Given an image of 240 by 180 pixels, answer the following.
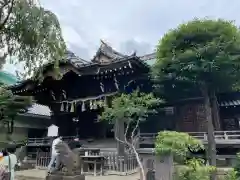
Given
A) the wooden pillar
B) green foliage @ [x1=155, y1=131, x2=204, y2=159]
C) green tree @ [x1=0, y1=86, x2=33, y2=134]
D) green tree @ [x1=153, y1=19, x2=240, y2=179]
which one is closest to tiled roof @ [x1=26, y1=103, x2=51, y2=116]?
the wooden pillar

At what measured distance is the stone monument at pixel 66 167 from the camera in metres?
8.00

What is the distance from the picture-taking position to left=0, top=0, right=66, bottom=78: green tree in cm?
691

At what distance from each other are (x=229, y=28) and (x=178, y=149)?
22.9 feet

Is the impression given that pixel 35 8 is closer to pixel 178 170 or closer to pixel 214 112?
pixel 178 170

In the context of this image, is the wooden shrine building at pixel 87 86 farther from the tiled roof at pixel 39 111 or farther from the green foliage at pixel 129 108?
the tiled roof at pixel 39 111

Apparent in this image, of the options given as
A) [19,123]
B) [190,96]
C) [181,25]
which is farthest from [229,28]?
[19,123]

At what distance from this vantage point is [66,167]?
26.8 feet

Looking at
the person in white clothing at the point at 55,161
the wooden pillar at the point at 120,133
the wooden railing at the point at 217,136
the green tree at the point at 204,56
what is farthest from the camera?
the wooden railing at the point at 217,136

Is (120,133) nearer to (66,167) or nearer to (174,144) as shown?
(66,167)

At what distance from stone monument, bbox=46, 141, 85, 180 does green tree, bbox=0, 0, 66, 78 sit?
3041mm

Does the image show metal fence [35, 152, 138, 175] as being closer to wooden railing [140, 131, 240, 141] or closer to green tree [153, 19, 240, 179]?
wooden railing [140, 131, 240, 141]

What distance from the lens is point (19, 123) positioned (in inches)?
885

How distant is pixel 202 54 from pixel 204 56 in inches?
5.3

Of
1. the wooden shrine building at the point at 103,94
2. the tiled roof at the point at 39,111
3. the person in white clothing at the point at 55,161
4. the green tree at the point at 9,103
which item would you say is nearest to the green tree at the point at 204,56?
the wooden shrine building at the point at 103,94
